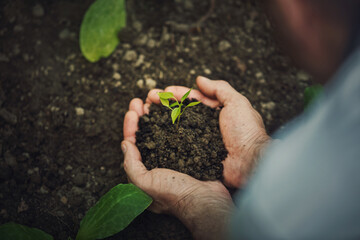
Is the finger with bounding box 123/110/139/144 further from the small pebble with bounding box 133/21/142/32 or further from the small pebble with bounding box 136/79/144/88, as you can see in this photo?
the small pebble with bounding box 133/21/142/32

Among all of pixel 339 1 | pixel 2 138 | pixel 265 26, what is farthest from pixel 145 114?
pixel 265 26

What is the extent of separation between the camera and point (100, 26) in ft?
5.14

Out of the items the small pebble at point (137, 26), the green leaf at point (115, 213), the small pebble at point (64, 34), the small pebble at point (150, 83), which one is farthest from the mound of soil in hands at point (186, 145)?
the small pebble at point (64, 34)

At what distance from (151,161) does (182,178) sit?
17 cm

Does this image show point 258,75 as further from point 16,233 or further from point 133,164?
point 16,233

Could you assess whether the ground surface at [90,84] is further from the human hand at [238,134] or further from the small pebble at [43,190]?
the human hand at [238,134]

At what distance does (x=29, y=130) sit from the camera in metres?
1.52

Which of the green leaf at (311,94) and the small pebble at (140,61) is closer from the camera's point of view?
the green leaf at (311,94)

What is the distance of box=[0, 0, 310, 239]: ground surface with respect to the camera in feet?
4.52

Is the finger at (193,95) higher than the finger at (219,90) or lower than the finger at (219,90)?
lower

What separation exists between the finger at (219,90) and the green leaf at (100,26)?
0.62 meters

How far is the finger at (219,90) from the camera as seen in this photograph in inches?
52.4

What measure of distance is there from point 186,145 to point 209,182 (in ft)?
0.63

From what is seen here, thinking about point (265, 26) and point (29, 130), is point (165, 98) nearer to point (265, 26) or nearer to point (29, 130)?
point (29, 130)
